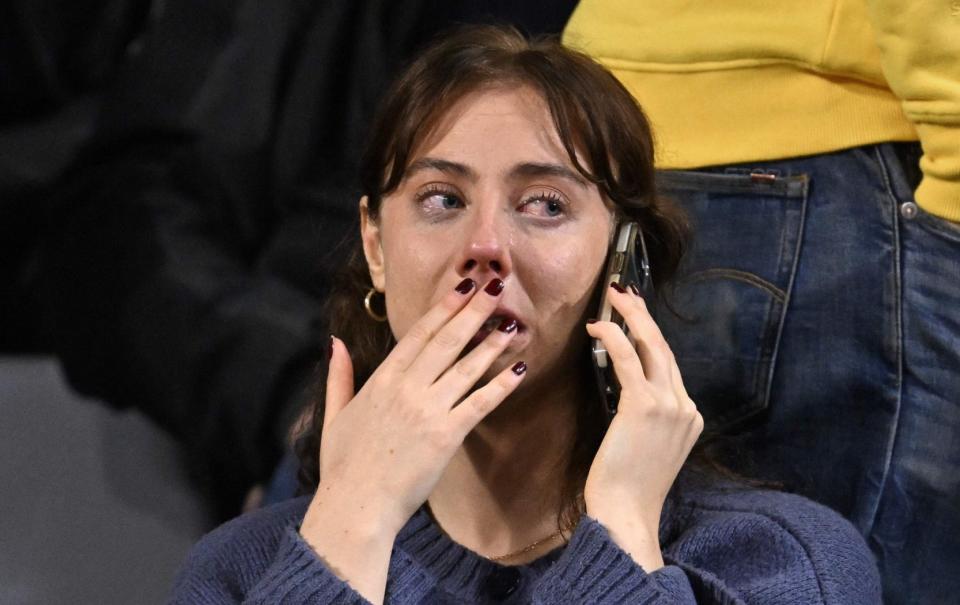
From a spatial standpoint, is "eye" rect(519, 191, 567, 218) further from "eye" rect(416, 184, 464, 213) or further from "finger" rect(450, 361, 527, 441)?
"finger" rect(450, 361, 527, 441)

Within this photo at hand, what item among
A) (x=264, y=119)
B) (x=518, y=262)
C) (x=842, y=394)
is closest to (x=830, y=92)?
(x=842, y=394)

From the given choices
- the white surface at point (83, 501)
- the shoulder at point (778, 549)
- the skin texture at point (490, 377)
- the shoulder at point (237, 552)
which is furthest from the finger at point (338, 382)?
the white surface at point (83, 501)

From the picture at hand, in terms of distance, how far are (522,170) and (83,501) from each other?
121 cm

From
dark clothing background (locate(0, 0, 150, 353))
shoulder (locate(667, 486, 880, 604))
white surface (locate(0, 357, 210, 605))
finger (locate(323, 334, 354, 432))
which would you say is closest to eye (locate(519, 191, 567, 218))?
finger (locate(323, 334, 354, 432))

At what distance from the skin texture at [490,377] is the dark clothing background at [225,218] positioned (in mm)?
757

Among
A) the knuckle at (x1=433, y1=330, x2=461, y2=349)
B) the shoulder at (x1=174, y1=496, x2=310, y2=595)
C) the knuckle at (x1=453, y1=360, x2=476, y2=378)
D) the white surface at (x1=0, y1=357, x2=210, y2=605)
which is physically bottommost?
the white surface at (x1=0, y1=357, x2=210, y2=605)

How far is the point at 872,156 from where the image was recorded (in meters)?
1.57

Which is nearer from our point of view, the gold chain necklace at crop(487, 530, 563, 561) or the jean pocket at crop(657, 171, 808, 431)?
the gold chain necklace at crop(487, 530, 563, 561)

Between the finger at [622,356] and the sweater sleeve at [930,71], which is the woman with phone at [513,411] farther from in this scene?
the sweater sleeve at [930,71]

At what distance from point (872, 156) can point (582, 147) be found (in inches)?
14.8

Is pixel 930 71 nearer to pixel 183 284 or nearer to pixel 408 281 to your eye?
A: pixel 408 281

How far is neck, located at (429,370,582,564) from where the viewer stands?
142cm

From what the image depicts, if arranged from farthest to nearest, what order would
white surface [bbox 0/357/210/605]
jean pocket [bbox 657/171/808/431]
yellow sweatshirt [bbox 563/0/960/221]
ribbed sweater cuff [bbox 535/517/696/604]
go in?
white surface [bbox 0/357/210/605] → jean pocket [bbox 657/171/808/431] → yellow sweatshirt [bbox 563/0/960/221] → ribbed sweater cuff [bbox 535/517/696/604]

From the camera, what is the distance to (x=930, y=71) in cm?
142
